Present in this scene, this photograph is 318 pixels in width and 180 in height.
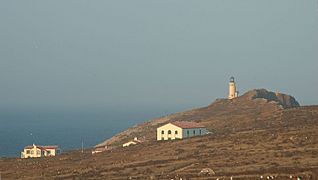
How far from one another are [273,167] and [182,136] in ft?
124

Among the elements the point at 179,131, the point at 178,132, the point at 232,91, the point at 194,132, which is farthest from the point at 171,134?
the point at 232,91

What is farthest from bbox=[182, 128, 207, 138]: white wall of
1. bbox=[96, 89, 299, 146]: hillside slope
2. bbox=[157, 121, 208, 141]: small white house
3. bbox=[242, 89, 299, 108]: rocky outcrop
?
bbox=[242, 89, 299, 108]: rocky outcrop

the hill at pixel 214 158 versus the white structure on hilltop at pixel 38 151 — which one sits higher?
the white structure on hilltop at pixel 38 151

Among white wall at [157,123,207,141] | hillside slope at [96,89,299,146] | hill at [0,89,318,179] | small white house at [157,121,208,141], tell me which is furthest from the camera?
hillside slope at [96,89,299,146]

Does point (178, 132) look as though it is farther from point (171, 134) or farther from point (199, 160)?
point (199, 160)

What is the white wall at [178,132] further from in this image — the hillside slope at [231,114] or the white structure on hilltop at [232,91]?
the white structure on hilltop at [232,91]

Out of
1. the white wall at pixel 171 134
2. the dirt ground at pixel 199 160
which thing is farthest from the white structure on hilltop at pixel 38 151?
the white wall at pixel 171 134

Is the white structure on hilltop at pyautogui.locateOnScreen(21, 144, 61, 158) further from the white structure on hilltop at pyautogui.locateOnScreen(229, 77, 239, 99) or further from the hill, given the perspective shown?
the white structure on hilltop at pyautogui.locateOnScreen(229, 77, 239, 99)

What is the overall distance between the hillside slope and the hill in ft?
11.1

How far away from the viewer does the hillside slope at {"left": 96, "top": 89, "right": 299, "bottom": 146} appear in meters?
119

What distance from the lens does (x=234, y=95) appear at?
16475 cm

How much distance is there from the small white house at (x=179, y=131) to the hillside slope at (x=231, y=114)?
3896 mm

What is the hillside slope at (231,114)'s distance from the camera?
119394 millimetres

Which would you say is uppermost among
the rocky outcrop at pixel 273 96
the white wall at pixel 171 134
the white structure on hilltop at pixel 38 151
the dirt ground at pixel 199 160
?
the rocky outcrop at pixel 273 96
